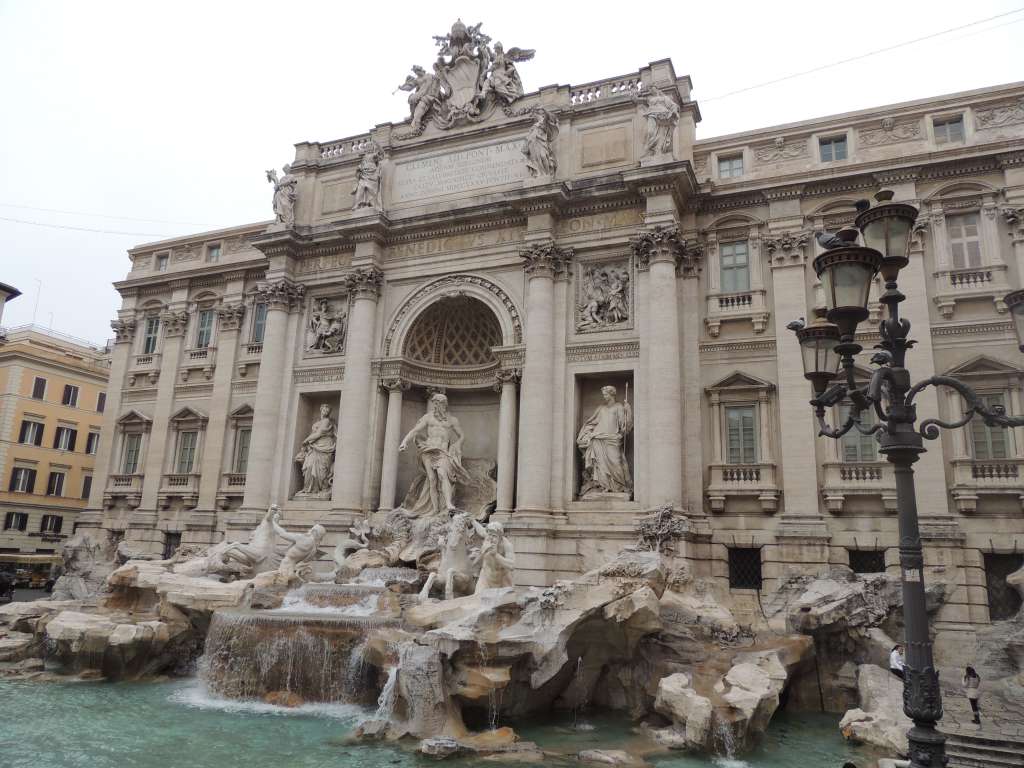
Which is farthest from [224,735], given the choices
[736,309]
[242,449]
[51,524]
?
[51,524]

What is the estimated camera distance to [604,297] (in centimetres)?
1973

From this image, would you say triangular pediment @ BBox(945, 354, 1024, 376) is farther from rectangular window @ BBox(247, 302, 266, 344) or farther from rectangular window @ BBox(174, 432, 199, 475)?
rectangular window @ BBox(174, 432, 199, 475)

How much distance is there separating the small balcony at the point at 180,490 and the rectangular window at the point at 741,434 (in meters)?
16.6

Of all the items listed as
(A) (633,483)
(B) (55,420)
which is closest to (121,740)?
(A) (633,483)

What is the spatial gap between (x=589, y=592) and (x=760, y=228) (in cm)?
1095

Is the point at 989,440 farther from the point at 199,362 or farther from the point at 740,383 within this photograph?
the point at 199,362

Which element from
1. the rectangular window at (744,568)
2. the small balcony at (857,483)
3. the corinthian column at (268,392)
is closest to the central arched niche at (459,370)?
the corinthian column at (268,392)

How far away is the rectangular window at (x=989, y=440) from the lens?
16.1 meters

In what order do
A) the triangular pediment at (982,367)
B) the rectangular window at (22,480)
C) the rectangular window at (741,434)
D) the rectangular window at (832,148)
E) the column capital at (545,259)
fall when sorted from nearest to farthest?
1. the triangular pediment at (982,367)
2. the rectangular window at (741,434)
3. the rectangular window at (832,148)
4. the column capital at (545,259)
5. the rectangular window at (22,480)

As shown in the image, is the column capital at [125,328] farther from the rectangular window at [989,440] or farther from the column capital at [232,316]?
the rectangular window at [989,440]

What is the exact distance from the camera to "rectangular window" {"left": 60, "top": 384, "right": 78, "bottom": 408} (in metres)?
38.2

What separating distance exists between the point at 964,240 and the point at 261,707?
58.6 ft

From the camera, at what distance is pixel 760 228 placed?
19.1 meters

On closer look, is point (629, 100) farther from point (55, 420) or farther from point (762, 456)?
point (55, 420)
